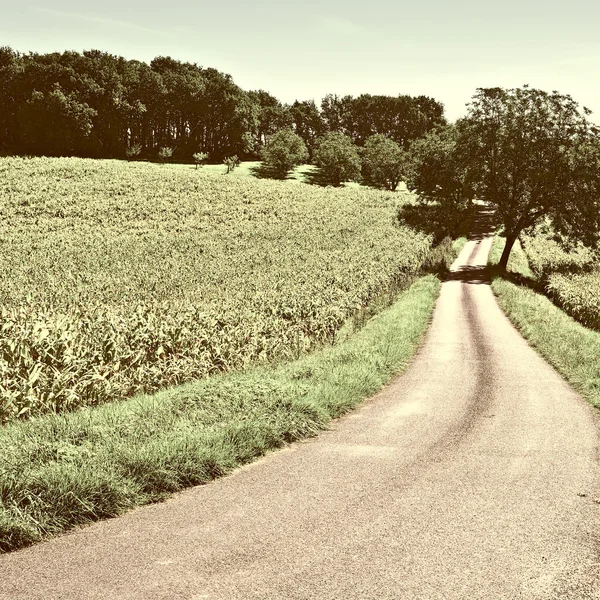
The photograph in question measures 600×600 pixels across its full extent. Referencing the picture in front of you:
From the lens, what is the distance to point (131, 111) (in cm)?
9550

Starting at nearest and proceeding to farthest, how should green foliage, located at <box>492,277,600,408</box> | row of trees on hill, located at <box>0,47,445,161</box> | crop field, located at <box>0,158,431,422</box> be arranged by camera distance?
crop field, located at <box>0,158,431,422</box> < green foliage, located at <box>492,277,600,408</box> < row of trees on hill, located at <box>0,47,445,161</box>

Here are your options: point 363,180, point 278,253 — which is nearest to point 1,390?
point 278,253

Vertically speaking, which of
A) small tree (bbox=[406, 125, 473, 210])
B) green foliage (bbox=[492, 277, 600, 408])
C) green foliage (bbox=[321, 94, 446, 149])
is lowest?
green foliage (bbox=[492, 277, 600, 408])

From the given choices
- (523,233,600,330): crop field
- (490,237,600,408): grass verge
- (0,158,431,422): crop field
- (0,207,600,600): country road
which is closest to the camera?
(0,207,600,600): country road

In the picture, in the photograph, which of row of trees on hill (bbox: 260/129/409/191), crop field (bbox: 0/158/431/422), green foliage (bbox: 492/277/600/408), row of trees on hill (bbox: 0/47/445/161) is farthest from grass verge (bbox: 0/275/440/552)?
row of trees on hill (bbox: 260/129/409/191)

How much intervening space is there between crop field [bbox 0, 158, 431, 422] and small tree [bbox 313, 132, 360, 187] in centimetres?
2677

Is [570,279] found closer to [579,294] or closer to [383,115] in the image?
[579,294]

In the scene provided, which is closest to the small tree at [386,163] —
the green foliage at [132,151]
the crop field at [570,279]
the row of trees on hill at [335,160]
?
the row of trees on hill at [335,160]

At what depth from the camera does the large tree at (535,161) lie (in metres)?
42.6

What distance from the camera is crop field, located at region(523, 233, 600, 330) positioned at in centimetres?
2933

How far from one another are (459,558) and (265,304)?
57.7 ft

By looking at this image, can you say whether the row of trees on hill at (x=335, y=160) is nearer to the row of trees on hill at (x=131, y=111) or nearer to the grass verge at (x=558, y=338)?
the row of trees on hill at (x=131, y=111)

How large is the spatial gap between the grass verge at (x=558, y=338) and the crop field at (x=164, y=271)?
26.4 feet

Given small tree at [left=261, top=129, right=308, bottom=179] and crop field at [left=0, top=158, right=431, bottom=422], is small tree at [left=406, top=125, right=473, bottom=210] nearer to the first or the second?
crop field at [left=0, top=158, right=431, bottom=422]
